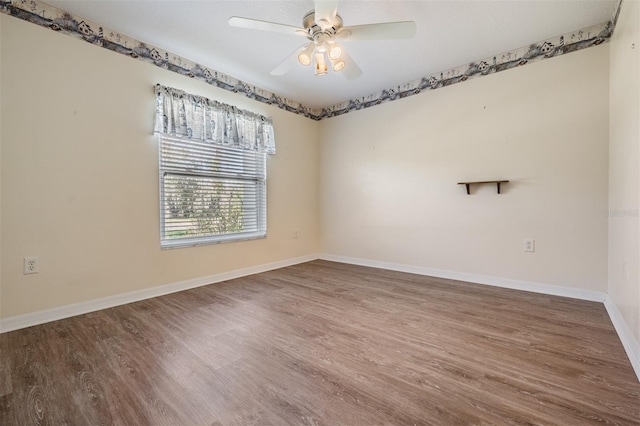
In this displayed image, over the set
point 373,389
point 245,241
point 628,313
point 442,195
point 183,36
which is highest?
point 183,36

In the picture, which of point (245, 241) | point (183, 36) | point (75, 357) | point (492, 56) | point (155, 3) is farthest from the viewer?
point (245, 241)

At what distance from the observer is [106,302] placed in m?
2.49

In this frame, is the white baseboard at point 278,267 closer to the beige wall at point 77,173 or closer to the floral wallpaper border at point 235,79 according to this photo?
the beige wall at point 77,173

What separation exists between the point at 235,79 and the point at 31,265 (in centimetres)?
276

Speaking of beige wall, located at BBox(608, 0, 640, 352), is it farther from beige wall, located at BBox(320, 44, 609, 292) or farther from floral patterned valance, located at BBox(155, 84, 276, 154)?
floral patterned valance, located at BBox(155, 84, 276, 154)

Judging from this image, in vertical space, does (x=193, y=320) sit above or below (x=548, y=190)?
below

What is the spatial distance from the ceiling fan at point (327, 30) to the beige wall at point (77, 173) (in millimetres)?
1489

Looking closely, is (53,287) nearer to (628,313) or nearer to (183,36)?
(183,36)

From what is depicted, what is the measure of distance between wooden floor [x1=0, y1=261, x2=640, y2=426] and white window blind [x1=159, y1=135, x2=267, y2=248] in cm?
89

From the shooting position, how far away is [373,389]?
1371 mm

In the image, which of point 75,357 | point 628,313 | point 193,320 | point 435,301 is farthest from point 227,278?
point 628,313

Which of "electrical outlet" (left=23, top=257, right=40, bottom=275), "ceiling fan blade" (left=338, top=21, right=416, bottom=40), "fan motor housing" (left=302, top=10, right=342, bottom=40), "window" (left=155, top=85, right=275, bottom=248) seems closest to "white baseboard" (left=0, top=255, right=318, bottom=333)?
"electrical outlet" (left=23, top=257, right=40, bottom=275)

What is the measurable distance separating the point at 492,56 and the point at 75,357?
14.7ft

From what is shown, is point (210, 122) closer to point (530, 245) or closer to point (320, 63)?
point (320, 63)
